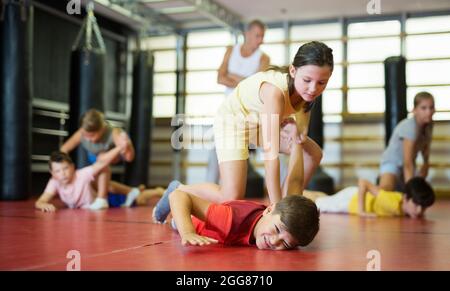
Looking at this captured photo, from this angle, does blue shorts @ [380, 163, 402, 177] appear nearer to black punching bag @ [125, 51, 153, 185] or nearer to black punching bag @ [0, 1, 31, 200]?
black punching bag @ [0, 1, 31, 200]

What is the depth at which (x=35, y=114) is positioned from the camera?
23.6ft

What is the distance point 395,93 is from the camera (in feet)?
20.4

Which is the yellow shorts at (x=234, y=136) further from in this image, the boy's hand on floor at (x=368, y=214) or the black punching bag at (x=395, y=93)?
the black punching bag at (x=395, y=93)

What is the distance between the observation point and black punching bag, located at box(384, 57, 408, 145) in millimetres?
6172

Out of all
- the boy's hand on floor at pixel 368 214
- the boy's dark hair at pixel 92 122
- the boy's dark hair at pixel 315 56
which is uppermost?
the boy's dark hair at pixel 315 56

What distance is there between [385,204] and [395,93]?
2.74 m

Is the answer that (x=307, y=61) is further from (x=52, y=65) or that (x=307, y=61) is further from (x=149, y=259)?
(x=52, y=65)

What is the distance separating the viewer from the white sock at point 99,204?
398 centimetres

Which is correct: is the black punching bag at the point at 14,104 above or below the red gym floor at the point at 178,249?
above

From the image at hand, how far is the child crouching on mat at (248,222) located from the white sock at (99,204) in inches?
77.7

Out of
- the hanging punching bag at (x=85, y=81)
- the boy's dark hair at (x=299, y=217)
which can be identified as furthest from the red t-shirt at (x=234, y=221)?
the hanging punching bag at (x=85, y=81)

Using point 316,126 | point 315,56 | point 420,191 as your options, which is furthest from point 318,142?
point 315,56

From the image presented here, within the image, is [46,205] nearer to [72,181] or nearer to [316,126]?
[72,181]

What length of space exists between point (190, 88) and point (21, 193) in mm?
4676
